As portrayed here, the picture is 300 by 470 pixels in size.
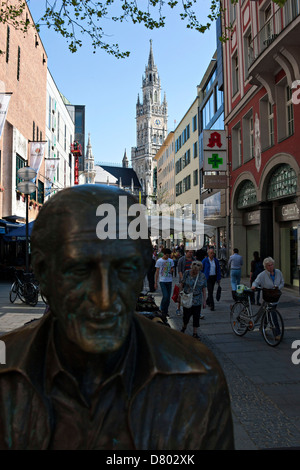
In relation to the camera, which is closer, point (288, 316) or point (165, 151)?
point (288, 316)

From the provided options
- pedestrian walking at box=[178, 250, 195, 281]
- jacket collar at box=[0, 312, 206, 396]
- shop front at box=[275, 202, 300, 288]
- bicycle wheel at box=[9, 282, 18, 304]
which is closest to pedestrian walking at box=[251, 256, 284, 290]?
pedestrian walking at box=[178, 250, 195, 281]

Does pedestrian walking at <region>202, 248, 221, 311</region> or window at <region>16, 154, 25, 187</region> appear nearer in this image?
pedestrian walking at <region>202, 248, 221, 311</region>

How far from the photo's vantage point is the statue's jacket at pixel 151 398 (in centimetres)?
76

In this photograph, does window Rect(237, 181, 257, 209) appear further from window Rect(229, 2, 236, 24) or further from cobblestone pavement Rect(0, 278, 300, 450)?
cobblestone pavement Rect(0, 278, 300, 450)

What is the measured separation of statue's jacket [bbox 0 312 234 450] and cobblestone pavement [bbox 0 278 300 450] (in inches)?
119

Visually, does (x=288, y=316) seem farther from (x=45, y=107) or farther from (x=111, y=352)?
(x=45, y=107)

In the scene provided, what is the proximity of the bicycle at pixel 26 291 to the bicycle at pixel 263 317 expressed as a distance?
255 inches

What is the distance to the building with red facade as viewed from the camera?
43.1 feet

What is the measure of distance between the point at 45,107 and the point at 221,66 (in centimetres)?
1597

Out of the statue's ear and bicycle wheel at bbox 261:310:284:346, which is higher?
the statue's ear

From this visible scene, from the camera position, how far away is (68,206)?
30.0 inches

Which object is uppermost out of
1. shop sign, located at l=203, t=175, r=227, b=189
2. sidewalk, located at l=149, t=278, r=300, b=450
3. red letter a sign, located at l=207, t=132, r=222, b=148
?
red letter a sign, located at l=207, t=132, r=222, b=148
